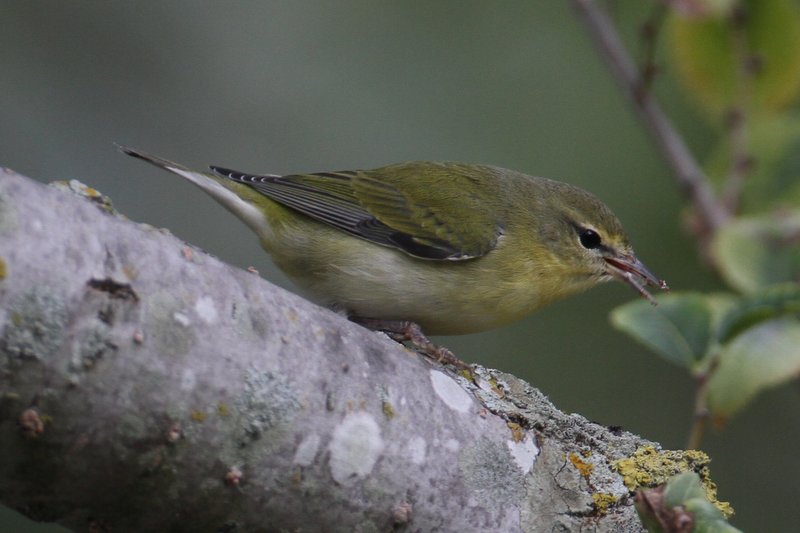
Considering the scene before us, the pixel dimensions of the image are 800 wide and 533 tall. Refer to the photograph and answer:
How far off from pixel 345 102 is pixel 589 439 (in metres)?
5.18

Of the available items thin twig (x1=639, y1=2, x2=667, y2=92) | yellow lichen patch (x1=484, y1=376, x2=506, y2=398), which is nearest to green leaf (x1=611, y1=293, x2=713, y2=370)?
yellow lichen patch (x1=484, y1=376, x2=506, y2=398)

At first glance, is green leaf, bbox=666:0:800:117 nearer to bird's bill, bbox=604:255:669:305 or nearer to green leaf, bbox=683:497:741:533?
bird's bill, bbox=604:255:669:305

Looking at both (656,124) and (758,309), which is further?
(656,124)

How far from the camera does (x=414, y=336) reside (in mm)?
3803

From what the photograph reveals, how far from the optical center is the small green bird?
4062 mm

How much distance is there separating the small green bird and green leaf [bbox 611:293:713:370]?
97 cm

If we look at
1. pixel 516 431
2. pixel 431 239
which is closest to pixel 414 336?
pixel 431 239

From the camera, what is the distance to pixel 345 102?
25.5ft

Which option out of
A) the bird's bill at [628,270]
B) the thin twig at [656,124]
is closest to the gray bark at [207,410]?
the thin twig at [656,124]

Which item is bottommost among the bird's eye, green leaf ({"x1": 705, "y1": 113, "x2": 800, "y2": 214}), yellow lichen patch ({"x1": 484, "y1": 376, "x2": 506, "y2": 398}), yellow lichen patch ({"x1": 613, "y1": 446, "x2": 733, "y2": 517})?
yellow lichen patch ({"x1": 613, "y1": 446, "x2": 733, "y2": 517})

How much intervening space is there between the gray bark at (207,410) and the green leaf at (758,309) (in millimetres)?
772

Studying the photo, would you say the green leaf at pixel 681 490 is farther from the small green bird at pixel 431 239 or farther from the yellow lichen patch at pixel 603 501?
the small green bird at pixel 431 239

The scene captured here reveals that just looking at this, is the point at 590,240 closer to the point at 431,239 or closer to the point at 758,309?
the point at 431,239

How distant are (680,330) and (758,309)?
259 mm
